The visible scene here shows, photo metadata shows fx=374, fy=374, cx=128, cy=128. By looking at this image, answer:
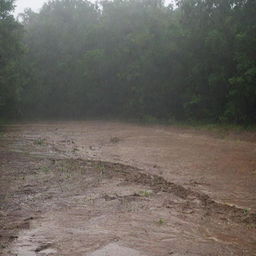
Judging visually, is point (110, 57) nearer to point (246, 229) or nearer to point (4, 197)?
point (4, 197)

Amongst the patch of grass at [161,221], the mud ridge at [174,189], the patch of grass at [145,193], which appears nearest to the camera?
the patch of grass at [161,221]

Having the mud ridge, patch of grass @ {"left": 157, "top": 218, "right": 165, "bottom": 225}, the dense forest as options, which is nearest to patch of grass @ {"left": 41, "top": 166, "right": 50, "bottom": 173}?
the mud ridge

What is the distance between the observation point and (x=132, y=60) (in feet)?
106

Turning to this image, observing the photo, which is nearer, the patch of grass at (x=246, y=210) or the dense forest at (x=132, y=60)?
the patch of grass at (x=246, y=210)

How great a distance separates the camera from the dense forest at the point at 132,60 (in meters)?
22.5

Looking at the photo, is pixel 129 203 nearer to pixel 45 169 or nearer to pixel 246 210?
pixel 246 210

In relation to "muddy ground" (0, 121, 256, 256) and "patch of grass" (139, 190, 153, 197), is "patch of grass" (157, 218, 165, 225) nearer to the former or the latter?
"muddy ground" (0, 121, 256, 256)

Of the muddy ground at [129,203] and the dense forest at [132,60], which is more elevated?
the dense forest at [132,60]

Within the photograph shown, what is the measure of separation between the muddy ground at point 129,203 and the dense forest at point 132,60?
33.2 ft

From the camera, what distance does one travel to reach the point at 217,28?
23.1 meters

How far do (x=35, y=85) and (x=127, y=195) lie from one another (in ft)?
103

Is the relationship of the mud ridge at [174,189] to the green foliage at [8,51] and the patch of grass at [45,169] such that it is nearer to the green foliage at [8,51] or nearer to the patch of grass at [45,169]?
the patch of grass at [45,169]

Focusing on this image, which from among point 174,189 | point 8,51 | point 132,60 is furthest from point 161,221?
point 132,60

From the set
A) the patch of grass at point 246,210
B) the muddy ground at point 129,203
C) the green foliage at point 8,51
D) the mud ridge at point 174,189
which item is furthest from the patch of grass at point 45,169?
the green foliage at point 8,51
